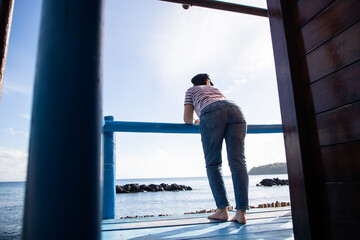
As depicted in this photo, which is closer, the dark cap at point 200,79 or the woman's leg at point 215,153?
the woman's leg at point 215,153

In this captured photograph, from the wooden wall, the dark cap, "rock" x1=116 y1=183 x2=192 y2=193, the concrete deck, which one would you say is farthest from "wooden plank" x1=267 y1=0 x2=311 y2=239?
"rock" x1=116 y1=183 x2=192 y2=193

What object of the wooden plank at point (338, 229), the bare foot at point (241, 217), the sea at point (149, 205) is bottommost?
the sea at point (149, 205)

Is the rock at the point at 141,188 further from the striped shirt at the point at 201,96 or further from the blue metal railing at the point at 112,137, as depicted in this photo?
the striped shirt at the point at 201,96

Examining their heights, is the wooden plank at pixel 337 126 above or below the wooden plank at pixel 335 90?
below

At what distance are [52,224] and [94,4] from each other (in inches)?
18.3

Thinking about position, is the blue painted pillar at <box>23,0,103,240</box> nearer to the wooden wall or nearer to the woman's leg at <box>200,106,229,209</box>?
the wooden wall

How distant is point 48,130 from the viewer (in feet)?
1.50

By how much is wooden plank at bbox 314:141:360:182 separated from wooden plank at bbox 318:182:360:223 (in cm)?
3

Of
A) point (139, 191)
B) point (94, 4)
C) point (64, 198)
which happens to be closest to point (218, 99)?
point (94, 4)

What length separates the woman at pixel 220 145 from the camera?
193cm

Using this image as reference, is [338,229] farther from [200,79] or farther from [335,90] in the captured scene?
[200,79]

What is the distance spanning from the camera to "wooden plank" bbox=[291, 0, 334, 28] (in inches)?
45.7

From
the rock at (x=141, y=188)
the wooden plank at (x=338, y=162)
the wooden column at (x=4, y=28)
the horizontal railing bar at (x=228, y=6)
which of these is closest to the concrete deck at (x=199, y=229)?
the wooden plank at (x=338, y=162)

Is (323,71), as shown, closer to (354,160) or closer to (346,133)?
(346,133)
